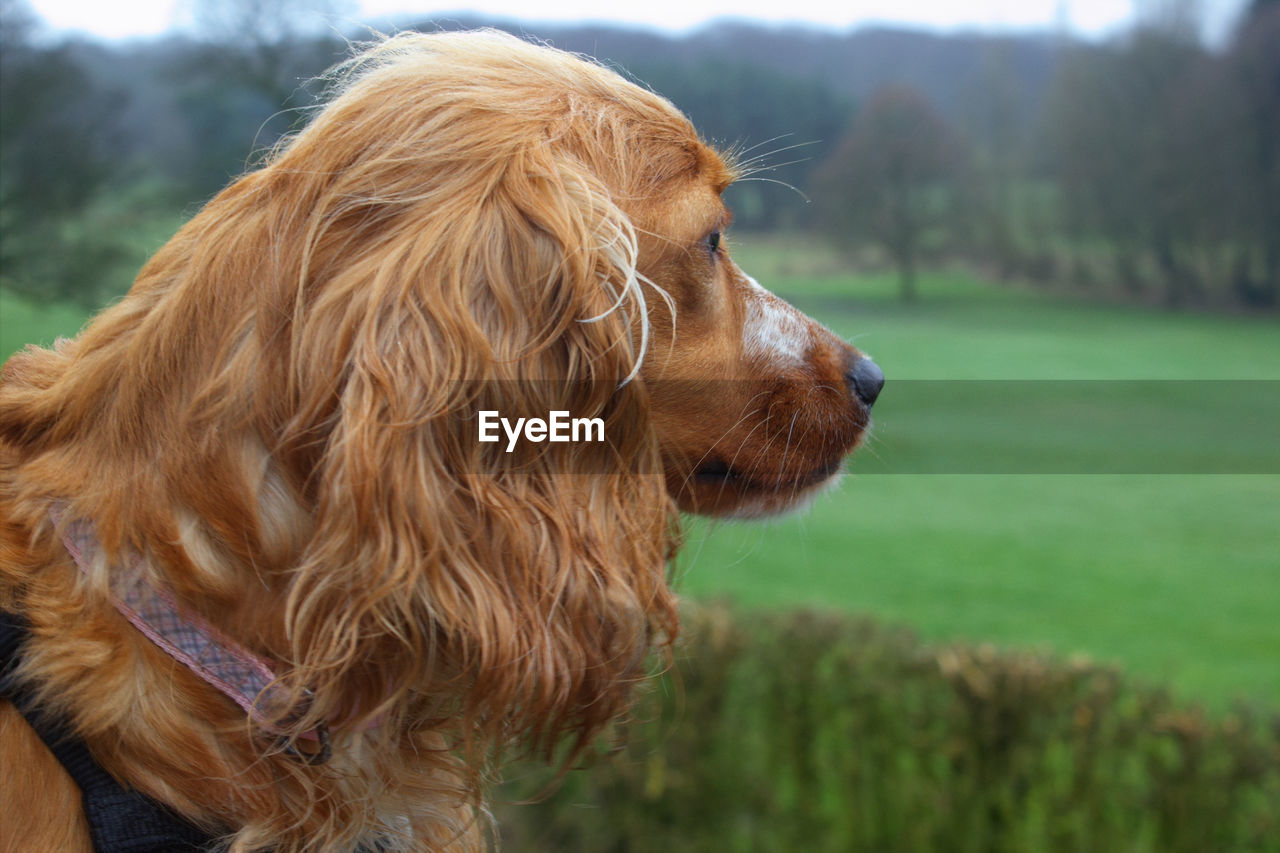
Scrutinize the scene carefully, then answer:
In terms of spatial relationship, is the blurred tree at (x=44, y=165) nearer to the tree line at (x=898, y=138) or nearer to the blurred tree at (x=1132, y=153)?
the tree line at (x=898, y=138)

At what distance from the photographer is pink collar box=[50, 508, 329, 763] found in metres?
1.55

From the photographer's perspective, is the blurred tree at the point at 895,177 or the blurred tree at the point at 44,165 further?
the blurred tree at the point at 895,177

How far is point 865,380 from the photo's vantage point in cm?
216

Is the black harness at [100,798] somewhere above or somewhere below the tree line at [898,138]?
below

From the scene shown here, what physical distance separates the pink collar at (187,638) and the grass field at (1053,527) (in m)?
3.16

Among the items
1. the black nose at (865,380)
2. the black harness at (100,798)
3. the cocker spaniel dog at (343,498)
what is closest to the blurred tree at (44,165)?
the cocker spaniel dog at (343,498)

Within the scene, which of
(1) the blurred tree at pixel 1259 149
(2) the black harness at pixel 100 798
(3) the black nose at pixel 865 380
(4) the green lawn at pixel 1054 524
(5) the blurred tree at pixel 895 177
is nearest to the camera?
(2) the black harness at pixel 100 798

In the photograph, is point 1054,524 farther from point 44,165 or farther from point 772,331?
point 44,165

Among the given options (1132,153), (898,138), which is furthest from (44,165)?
(1132,153)

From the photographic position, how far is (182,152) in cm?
379

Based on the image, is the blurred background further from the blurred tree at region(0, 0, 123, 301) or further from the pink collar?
the pink collar

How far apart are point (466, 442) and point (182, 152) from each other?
2.76 m

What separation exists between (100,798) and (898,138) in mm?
6760

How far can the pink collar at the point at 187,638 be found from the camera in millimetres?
1555
